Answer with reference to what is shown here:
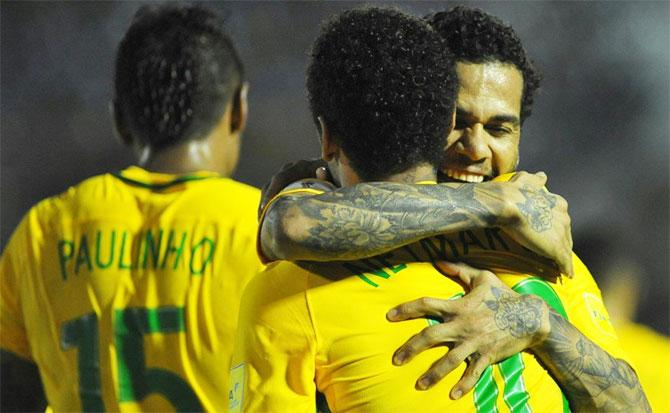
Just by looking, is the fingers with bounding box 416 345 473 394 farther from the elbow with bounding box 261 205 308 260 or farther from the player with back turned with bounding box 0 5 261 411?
the player with back turned with bounding box 0 5 261 411

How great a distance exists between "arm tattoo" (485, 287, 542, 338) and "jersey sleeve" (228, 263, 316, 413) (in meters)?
0.35

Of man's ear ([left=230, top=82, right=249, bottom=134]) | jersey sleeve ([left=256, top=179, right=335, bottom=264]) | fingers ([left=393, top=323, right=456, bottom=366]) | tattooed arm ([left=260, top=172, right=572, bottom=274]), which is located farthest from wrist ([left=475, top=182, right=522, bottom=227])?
man's ear ([left=230, top=82, right=249, bottom=134])

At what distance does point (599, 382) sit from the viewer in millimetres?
1986

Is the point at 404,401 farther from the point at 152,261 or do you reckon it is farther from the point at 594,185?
the point at 594,185

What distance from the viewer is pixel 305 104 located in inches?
311

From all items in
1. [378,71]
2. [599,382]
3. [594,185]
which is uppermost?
[378,71]

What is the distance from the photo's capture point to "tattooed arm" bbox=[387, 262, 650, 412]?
72.7 inches

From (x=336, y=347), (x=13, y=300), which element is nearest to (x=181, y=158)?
(x=13, y=300)

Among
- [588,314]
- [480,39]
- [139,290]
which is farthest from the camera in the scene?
[139,290]

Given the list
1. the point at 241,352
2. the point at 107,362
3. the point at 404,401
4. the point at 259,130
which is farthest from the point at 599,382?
the point at 259,130

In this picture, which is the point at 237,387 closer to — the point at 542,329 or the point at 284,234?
the point at 284,234

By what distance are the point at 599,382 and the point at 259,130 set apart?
19.3 feet

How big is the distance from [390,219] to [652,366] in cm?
207

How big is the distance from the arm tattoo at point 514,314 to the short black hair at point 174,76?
1752mm
